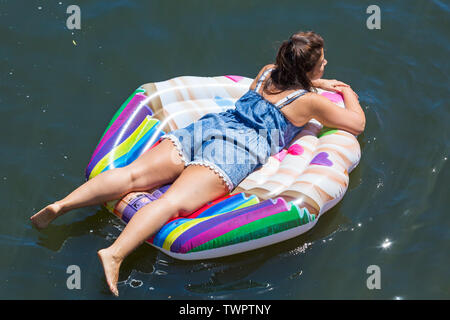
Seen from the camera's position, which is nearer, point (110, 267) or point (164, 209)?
point (110, 267)

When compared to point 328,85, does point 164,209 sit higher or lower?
lower

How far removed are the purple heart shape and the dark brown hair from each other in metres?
0.46

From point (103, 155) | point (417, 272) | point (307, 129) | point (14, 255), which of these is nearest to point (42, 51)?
point (103, 155)

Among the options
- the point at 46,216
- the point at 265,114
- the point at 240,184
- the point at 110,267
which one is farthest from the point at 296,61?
the point at 46,216

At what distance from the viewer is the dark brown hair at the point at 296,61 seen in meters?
4.41

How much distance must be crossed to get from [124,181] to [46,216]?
0.54m

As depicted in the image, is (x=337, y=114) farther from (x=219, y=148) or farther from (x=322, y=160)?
(x=219, y=148)

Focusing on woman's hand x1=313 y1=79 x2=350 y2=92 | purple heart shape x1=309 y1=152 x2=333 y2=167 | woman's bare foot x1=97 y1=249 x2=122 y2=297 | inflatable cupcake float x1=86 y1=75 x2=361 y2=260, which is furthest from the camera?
woman's hand x1=313 y1=79 x2=350 y2=92

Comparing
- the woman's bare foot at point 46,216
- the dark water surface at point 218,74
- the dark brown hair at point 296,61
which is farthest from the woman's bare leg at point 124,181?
the dark brown hair at point 296,61

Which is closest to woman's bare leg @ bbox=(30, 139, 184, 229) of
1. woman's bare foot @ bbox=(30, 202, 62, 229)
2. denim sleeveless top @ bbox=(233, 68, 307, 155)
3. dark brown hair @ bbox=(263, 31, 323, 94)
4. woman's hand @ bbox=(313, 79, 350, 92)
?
woman's bare foot @ bbox=(30, 202, 62, 229)

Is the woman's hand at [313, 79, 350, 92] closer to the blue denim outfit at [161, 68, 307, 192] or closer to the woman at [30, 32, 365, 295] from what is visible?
the woman at [30, 32, 365, 295]

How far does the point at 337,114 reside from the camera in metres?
4.62

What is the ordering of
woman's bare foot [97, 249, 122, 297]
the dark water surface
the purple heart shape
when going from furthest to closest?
the purple heart shape < the dark water surface < woman's bare foot [97, 249, 122, 297]

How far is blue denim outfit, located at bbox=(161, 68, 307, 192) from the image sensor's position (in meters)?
4.40
